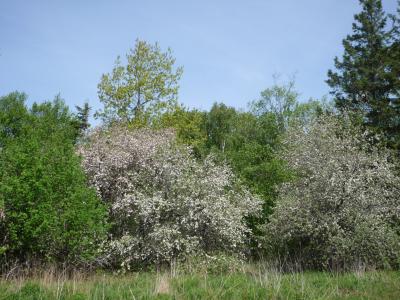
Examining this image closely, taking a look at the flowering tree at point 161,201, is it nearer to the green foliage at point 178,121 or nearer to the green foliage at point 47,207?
the green foliage at point 47,207

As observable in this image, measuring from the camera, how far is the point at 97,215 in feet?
47.4

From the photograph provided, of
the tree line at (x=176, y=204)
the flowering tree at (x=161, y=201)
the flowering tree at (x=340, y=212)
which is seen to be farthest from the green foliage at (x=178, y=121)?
the flowering tree at (x=340, y=212)

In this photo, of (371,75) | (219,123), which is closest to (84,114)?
(219,123)

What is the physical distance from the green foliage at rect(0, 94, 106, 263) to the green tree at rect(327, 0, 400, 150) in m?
18.6

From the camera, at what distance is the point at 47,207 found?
1323 cm

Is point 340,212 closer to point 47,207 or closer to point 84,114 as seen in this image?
point 47,207

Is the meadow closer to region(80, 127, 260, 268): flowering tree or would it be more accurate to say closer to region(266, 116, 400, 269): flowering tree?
region(266, 116, 400, 269): flowering tree

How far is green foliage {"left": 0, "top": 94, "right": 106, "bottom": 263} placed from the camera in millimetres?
13023

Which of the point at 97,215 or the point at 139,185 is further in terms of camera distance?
the point at 139,185

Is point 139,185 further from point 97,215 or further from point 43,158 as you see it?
point 43,158

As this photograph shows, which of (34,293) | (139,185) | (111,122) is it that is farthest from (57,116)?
(34,293)

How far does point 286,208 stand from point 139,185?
6.54m

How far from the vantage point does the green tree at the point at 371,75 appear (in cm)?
2677

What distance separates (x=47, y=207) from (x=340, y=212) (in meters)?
11.4
